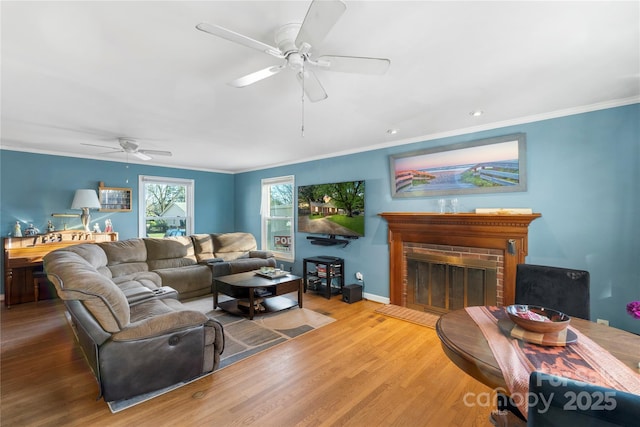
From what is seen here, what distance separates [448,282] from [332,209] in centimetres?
211

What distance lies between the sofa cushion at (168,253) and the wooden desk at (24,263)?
4.17 ft

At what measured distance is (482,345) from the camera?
4.25ft

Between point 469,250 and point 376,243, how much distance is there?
1302mm

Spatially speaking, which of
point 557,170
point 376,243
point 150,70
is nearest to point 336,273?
point 376,243

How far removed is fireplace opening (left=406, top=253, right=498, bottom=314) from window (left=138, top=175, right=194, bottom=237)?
4923 millimetres

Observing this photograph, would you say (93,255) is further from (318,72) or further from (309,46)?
(309,46)

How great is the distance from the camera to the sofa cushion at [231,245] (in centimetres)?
537

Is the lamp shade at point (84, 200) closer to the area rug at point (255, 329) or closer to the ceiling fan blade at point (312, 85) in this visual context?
the area rug at point (255, 329)

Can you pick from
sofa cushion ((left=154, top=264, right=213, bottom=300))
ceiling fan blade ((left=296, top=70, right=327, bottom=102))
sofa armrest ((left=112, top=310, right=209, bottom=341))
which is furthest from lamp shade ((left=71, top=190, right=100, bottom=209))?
ceiling fan blade ((left=296, top=70, right=327, bottom=102))

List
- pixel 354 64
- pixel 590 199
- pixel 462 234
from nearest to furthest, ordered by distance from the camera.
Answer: pixel 354 64
pixel 590 199
pixel 462 234

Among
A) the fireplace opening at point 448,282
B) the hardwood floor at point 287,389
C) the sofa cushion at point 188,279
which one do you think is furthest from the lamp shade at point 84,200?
the fireplace opening at point 448,282

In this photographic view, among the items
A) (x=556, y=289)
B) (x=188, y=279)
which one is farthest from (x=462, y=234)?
(x=188, y=279)

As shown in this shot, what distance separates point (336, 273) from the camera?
470 centimetres

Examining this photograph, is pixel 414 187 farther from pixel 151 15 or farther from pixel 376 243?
pixel 151 15
